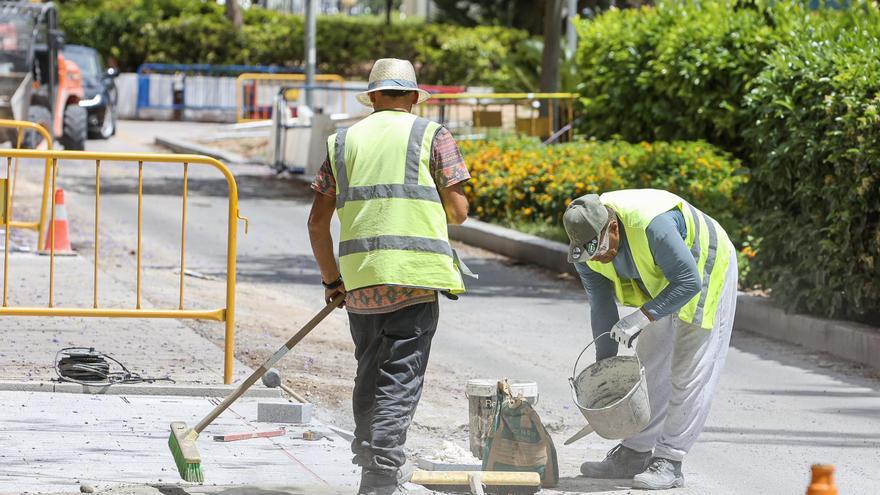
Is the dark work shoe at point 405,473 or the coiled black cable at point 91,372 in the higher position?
the dark work shoe at point 405,473

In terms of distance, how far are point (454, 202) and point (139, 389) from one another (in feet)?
8.92

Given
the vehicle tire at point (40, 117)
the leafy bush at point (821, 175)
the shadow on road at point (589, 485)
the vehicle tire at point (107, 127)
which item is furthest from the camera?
the vehicle tire at point (107, 127)

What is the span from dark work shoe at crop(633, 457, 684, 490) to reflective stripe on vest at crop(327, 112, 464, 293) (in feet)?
4.23

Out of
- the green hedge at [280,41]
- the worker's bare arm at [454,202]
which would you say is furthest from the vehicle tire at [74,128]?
the worker's bare arm at [454,202]

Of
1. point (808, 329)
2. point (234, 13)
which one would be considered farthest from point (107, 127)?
point (808, 329)

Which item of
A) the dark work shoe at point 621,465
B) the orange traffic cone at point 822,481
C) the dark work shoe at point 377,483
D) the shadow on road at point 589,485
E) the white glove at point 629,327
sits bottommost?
the shadow on road at point 589,485

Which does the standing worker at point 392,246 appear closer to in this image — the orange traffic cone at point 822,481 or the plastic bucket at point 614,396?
the plastic bucket at point 614,396

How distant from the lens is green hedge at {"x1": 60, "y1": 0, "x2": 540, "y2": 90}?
41094mm

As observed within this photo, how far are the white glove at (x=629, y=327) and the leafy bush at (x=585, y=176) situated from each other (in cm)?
715

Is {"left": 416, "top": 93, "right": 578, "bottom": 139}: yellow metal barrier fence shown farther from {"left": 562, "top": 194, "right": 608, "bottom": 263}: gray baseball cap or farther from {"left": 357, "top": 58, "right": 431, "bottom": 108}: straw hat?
{"left": 357, "top": 58, "right": 431, "bottom": 108}: straw hat

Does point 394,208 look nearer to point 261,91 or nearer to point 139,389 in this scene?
point 139,389

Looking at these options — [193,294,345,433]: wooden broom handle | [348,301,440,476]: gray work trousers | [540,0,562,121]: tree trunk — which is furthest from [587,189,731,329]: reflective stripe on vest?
[540,0,562,121]: tree trunk

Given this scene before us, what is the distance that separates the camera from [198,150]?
1052 inches

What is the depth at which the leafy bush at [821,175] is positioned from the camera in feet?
31.3
